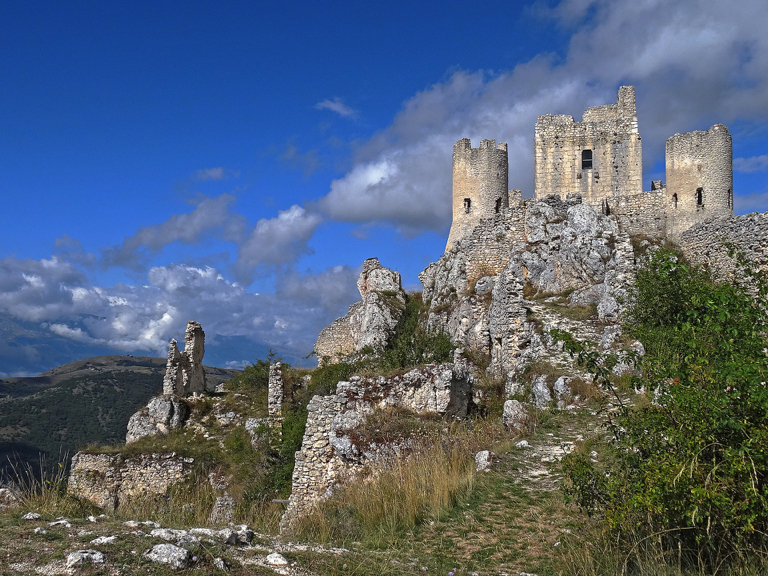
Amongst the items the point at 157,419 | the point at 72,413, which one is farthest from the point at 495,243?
the point at 72,413

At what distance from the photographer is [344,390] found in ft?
39.9

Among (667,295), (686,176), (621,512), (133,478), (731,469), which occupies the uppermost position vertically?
(686,176)

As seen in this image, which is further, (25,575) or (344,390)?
(344,390)

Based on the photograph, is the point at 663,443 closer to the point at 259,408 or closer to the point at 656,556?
the point at 656,556

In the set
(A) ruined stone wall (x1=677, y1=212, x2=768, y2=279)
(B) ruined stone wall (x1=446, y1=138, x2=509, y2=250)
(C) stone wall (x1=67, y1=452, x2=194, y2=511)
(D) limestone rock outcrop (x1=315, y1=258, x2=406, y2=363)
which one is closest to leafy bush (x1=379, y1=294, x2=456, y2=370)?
(D) limestone rock outcrop (x1=315, y1=258, x2=406, y2=363)

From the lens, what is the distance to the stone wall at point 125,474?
62.2 feet

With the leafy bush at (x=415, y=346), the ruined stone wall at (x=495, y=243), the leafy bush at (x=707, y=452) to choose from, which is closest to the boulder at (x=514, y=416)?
the leafy bush at (x=415, y=346)

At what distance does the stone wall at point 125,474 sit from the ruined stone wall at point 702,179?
1030 inches

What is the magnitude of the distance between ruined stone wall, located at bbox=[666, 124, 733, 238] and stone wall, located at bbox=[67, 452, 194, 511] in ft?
85.8

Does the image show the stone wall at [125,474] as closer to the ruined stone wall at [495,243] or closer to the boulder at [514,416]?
the boulder at [514,416]

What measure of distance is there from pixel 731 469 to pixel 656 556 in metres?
1.22

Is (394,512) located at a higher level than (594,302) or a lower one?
lower

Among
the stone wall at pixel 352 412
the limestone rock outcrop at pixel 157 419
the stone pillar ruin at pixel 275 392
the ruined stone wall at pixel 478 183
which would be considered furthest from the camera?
the ruined stone wall at pixel 478 183

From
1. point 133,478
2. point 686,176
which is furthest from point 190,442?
point 686,176
